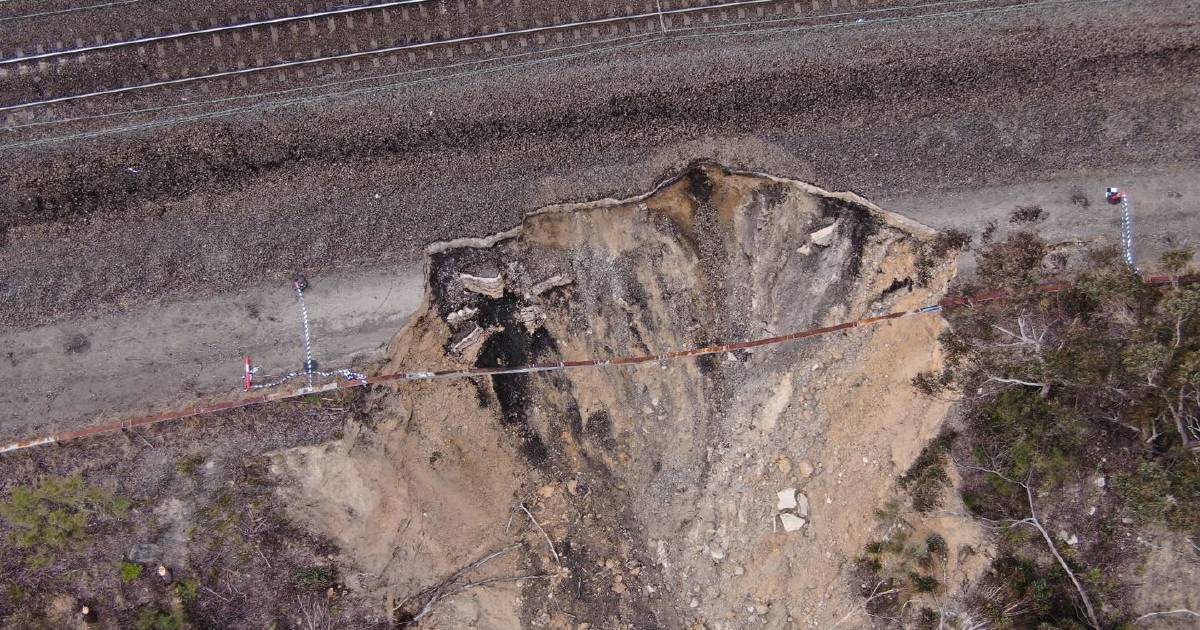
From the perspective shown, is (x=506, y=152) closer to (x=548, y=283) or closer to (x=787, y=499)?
(x=548, y=283)

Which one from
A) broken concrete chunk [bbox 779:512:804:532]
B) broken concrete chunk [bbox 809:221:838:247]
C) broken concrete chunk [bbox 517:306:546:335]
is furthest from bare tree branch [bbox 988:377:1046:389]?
broken concrete chunk [bbox 517:306:546:335]

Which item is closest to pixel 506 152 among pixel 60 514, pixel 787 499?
pixel 787 499

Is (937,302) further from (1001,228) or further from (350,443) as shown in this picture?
(350,443)

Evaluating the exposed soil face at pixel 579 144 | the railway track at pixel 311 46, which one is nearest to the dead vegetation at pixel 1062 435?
the exposed soil face at pixel 579 144

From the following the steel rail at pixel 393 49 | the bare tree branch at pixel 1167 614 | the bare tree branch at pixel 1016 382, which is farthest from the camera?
the steel rail at pixel 393 49

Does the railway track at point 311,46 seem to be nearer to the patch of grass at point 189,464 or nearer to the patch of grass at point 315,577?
the patch of grass at point 189,464

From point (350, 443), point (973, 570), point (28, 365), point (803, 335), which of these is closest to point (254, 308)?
A: point (350, 443)
